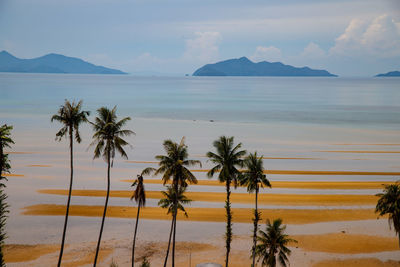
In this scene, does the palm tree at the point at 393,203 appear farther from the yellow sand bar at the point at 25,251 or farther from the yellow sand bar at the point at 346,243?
the yellow sand bar at the point at 25,251

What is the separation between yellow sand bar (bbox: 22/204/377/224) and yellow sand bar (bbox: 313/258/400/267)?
29.9ft

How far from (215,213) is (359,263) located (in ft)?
58.5

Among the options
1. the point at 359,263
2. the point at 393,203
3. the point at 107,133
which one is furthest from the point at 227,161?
the point at 359,263

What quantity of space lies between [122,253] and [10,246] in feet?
38.6

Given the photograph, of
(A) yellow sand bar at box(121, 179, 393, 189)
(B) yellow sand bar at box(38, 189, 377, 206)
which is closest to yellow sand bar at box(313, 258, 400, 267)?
(B) yellow sand bar at box(38, 189, 377, 206)

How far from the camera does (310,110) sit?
547ft

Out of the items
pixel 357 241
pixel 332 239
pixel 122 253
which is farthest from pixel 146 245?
pixel 357 241

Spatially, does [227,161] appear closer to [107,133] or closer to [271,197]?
[107,133]

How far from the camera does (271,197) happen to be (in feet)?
173

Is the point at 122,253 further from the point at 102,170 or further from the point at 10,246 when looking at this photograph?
the point at 102,170

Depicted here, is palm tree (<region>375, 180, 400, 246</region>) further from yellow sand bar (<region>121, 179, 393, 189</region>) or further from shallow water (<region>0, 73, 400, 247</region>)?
yellow sand bar (<region>121, 179, 393, 189</region>)

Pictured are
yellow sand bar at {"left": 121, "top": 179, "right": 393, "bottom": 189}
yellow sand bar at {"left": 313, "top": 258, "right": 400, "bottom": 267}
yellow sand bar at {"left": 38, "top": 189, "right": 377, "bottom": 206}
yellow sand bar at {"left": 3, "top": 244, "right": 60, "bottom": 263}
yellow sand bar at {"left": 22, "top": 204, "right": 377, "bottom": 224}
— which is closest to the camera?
yellow sand bar at {"left": 313, "top": 258, "right": 400, "bottom": 267}

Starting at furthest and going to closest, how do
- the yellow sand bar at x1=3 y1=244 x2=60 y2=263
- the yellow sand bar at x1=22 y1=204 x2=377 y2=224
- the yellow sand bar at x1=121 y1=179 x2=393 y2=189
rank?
1. the yellow sand bar at x1=121 y1=179 x2=393 y2=189
2. the yellow sand bar at x1=22 y1=204 x2=377 y2=224
3. the yellow sand bar at x1=3 y1=244 x2=60 y2=263

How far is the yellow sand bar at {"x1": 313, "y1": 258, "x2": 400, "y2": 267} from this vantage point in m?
34.7
